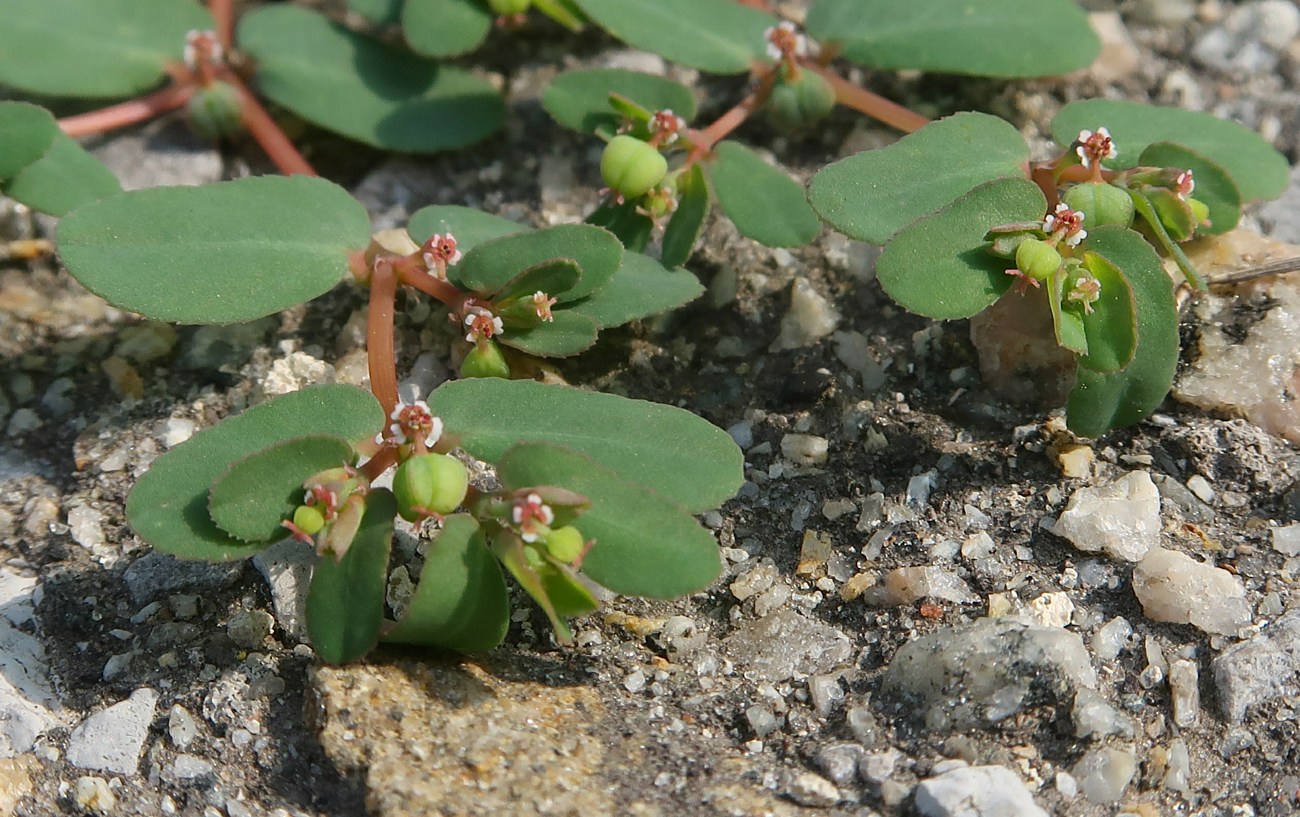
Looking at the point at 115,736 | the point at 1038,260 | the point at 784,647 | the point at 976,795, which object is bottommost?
the point at 115,736

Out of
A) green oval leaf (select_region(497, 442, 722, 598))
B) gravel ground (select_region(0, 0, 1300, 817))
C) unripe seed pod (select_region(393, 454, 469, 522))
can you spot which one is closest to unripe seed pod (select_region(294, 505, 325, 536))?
unripe seed pod (select_region(393, 454, 469, 522))

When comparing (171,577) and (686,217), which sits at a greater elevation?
(686,217)

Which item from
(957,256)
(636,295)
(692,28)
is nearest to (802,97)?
(692,28)

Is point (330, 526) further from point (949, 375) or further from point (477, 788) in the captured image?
point (949, 375)

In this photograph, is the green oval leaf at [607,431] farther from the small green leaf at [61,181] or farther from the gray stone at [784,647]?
the small green leaf at [61,181]

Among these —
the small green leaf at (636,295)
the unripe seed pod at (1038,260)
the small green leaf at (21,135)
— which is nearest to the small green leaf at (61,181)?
the small green leaf at (21,135)

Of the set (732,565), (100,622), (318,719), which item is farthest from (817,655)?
(100,622)

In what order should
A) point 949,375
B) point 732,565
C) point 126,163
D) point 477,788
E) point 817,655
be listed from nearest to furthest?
point 477,788 < point 817,655 < point 732,565 < point 949,375 < point 126,163

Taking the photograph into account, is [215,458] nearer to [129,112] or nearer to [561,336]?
[561,336]
